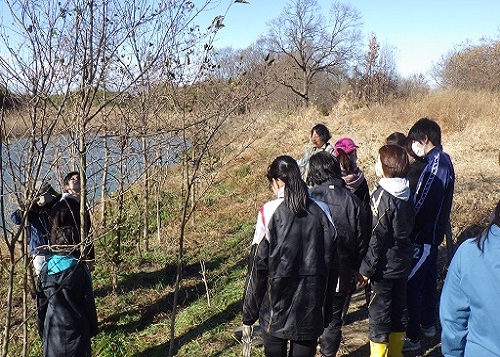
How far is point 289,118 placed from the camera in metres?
17.8

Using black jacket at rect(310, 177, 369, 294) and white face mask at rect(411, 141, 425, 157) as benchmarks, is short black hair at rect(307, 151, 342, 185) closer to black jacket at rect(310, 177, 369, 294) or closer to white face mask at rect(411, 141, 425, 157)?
black jacket at rect(310, 177, 369, 294)

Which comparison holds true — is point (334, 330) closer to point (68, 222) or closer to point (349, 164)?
point (349, 164)

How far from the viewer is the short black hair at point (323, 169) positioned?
3.01 meters

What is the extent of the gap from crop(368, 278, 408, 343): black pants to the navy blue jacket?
51 centimetres

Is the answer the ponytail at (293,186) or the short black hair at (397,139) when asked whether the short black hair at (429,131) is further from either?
the ponytail at (293,186)

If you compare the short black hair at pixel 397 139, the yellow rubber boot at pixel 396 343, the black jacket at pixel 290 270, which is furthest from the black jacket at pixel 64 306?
the short black hair at pixel 397 139

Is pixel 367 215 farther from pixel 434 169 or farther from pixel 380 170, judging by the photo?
pixel 434 169

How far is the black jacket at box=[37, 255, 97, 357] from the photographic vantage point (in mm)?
3213

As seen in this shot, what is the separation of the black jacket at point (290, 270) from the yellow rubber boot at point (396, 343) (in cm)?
100

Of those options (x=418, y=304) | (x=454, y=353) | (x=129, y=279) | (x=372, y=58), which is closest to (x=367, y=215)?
(x=418, y=304)

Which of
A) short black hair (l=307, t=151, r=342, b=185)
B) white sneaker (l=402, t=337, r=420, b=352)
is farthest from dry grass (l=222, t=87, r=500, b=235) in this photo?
short black hair (l=307, t=151, r=342, b=185)

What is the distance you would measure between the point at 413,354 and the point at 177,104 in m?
4.36

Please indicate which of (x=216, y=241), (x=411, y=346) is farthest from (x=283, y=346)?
(x=216, y=241)

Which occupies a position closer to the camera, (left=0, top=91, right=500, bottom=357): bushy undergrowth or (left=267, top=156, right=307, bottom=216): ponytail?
(left=267, top=156, right=307, bottom=216): ponytail
